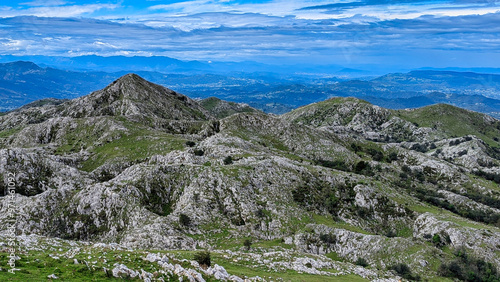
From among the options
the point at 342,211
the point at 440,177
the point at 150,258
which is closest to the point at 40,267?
the point at 150,258

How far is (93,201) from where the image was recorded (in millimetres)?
72625

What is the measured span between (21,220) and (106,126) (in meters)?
82.1

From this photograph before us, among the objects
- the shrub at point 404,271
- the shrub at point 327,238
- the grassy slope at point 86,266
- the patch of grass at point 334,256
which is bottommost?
the patch of grass at point 334,256

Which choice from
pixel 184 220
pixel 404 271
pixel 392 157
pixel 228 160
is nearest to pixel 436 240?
pixel 404 271

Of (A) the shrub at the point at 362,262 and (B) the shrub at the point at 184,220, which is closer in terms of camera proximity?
(A) the shrub at the point at 362,262

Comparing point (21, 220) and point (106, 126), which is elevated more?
point (106, 126)

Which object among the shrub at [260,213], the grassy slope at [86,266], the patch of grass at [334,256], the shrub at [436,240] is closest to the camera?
the grassy slope at [86,266]

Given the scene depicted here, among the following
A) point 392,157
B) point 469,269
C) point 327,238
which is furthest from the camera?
point 392,157

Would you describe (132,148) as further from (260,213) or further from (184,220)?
(260,213)

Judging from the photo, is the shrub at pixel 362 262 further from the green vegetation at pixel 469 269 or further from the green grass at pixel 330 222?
the green vegetation at pixel 469 269

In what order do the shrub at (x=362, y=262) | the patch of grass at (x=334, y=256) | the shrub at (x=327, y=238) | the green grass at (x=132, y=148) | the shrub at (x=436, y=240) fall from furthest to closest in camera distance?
1. the green grass at (x=132, y=148)
2. the shrub at (x=436, y=240)
3. the shrub at (x=327, y=238)
4. the patch of grass at (x=334, y=256)
5. the shrub at (x=362, y=262)

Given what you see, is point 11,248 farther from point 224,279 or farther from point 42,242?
point 224,279

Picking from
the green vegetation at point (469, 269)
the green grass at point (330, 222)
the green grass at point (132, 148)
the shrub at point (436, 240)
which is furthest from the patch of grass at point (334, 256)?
the green grass at point (132, 148)

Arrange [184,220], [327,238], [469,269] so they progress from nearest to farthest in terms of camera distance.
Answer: [469,269], [184,220], [327,238]
